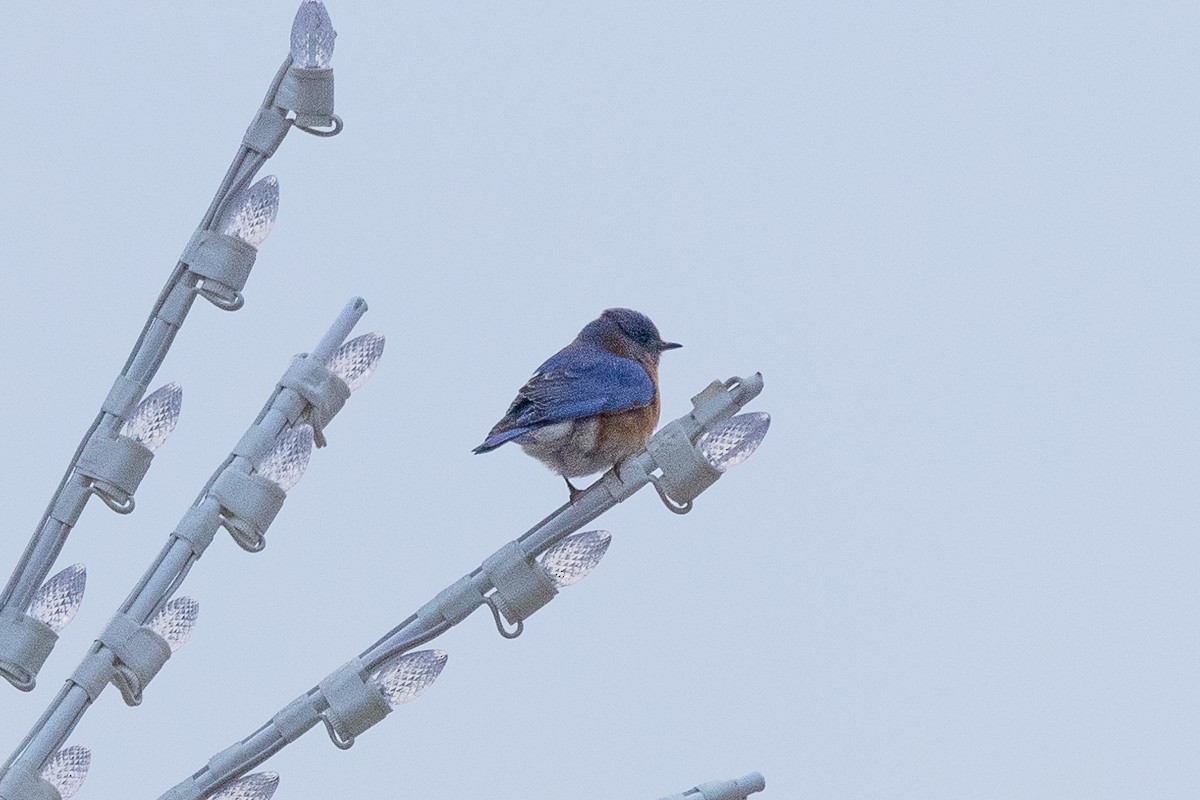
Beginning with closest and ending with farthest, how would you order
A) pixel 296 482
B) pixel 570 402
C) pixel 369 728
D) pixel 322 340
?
pixel 369 728, pixel 296 482, pixel 322 340, pixel 570 402

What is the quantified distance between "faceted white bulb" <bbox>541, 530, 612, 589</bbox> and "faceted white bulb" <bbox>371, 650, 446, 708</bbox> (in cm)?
36

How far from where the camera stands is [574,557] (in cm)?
461

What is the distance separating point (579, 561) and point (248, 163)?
1394mm

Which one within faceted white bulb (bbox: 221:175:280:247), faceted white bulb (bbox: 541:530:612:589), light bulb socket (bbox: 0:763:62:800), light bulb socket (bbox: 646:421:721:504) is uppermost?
faceted white bulb (bbox: 221:175:280:247)

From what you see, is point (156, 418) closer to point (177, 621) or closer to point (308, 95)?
point (177, 621)

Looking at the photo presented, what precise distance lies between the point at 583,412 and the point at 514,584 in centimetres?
272

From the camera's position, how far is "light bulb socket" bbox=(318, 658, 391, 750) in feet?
14.5

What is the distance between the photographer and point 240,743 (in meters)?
4.47

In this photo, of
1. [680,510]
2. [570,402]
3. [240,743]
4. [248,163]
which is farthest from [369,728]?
[570,402]

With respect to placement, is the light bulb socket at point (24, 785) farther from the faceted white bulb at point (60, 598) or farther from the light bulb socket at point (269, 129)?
the light bulb socket at point (269, 129)

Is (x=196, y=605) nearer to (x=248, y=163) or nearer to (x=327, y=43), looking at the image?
(x=248, y=163)

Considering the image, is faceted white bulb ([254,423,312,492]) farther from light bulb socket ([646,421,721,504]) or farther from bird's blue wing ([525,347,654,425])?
bird's blue wing ([525,347,654,425])

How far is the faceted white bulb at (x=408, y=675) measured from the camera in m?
4.46

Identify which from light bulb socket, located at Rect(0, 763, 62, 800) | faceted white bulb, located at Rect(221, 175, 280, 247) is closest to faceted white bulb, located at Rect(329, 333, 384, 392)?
faceted white bulb, located at Rect(221, 175, 280, 247)
